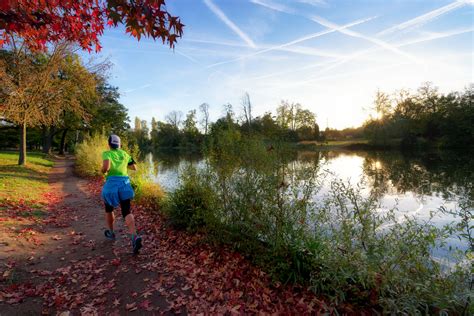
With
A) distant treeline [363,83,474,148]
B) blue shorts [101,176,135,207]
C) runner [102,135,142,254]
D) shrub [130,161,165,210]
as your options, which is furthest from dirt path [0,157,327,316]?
distant treeline [363,83,474,148]

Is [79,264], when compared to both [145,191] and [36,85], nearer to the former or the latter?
[145,191]

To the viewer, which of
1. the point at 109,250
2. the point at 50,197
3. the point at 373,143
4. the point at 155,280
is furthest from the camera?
the point at 373,143

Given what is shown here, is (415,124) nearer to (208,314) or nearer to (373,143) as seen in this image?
(373,143)

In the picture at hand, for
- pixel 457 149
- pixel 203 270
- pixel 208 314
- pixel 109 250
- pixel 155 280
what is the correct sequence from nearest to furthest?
pixel 208 314, pixel 155 280, pixel 203 270, pixel 109 250, pixel 457 149

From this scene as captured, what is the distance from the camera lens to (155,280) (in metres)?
3.74

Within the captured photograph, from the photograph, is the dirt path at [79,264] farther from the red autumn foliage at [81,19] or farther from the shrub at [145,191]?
the red autumn foliage at [81,19]

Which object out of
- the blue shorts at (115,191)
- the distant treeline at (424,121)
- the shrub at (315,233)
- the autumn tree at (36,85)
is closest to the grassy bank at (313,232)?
the shrub at (315,233)

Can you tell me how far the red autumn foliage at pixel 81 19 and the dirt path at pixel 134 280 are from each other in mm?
3454

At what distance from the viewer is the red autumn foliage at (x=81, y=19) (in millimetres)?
2797

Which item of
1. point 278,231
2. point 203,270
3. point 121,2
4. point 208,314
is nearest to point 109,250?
point 203,270

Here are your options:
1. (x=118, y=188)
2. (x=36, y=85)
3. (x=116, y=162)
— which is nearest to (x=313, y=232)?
(x=118, y=188)

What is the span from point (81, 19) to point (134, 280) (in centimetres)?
444

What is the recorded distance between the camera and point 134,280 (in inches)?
147

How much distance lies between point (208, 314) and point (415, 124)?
53.3 meters
